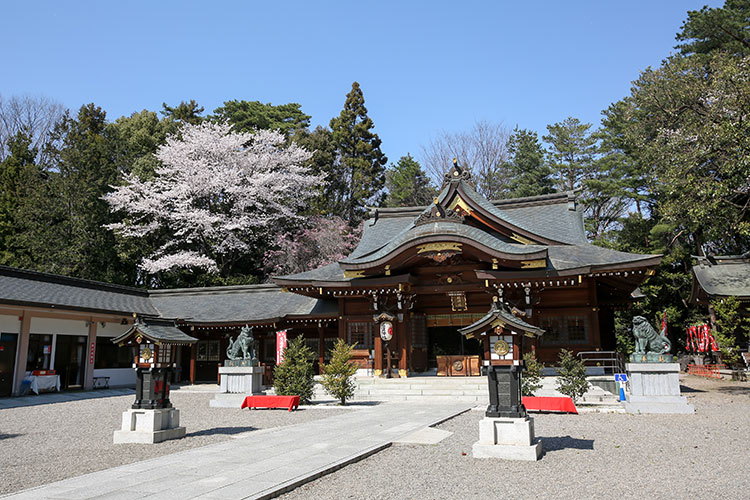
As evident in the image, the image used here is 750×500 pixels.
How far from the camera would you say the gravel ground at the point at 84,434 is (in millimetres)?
7652

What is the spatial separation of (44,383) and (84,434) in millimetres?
11065

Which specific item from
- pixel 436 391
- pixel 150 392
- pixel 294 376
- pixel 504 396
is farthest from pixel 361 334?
pixel 504 396

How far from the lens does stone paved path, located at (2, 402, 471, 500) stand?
5992mm

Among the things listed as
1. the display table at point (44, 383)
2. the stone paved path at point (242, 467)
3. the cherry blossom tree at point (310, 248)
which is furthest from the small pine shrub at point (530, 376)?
the cherry blossom tree at point (310, 248)

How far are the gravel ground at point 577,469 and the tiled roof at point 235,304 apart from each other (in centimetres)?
→ 1441

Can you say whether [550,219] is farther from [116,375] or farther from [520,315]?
[116,375]

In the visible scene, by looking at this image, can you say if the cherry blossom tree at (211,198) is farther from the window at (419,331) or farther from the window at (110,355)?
the window at (419,331)

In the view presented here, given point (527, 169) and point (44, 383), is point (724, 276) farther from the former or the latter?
point (44, 383)

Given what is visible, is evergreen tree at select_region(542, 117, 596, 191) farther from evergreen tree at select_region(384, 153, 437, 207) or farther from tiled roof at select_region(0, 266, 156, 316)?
tiled roof at select_region(0, 266, 156, 316)

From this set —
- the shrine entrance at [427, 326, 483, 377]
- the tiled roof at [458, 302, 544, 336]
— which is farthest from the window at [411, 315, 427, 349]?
the tiled roof at [458, 302, 544, 336]

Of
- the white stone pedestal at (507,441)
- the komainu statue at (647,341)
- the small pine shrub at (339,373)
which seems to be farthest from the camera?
the small pine shrub at (339,373)

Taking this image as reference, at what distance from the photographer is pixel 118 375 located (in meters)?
23.9

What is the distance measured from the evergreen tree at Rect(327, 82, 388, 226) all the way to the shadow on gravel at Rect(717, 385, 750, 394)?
27809 mm

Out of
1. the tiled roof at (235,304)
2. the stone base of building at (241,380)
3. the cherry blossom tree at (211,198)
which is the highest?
the cherry blossom tree at (211,198)
